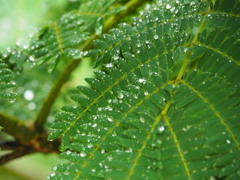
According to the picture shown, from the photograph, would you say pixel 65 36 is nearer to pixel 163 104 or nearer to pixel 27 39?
pixel 27 39

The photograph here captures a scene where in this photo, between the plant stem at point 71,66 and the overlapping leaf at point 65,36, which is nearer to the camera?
the overlapping leaf at point 65,36

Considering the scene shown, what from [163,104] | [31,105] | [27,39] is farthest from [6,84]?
[31,105]

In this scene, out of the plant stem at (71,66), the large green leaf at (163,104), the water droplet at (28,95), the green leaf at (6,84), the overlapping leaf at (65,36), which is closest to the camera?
the large green leaf at (163,104)

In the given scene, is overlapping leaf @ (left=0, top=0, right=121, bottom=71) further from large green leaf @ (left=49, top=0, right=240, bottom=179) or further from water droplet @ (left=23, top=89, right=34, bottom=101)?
water droplet @ (left=23, top=89, right=34, bottom=101)

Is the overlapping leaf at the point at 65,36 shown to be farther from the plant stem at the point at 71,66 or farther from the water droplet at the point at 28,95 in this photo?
the water droplet at the point at 28,95

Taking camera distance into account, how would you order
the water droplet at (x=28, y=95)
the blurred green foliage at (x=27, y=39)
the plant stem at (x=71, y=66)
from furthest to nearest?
the water droplet at (x=28, y=95) < the blurred green foliage at (x=27, y=39) < the plant stem at (x=71, y=66)

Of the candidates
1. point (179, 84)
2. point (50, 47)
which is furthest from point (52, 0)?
point (179, 84)

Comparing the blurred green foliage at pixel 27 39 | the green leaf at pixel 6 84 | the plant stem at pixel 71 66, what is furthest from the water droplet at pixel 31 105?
the green leaf at pixel 6 84

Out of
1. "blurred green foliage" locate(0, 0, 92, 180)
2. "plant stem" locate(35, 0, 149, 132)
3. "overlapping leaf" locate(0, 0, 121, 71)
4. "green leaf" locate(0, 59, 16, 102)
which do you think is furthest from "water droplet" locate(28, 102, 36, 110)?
"green leaf" locate(0, 59, 16, 102)
